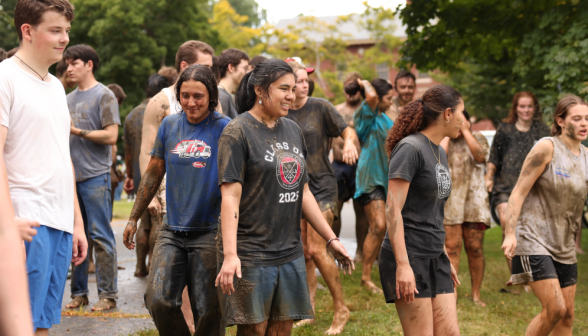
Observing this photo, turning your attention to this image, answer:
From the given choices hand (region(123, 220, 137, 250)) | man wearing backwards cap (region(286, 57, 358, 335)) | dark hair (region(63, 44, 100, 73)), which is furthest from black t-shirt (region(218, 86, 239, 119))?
hand (region(123, 220, 137, 250))

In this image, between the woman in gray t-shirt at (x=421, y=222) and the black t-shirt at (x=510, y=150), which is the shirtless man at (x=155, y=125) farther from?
the black t-shirt at (x=510, y=150)

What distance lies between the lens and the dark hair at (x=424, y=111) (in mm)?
3924

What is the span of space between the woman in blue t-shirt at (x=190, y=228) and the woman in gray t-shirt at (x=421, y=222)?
1.15 m

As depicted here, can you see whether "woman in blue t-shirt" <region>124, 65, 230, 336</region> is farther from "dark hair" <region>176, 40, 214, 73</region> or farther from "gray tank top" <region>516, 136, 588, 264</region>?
"gray tank top" <region>516, 136, 588, 264</region>

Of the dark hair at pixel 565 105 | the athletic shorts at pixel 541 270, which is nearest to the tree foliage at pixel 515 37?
the dark hair at pixel 565 105

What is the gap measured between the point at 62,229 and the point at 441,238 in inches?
89.7

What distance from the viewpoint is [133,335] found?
4.91 metres

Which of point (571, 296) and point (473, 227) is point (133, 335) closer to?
point (571, 296)

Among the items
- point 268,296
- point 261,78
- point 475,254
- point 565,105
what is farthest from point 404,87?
point 268,296

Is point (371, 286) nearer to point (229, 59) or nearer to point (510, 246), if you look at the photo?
point (510, 246)

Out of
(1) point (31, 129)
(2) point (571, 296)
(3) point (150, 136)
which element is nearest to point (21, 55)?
(1) point (31, 129)

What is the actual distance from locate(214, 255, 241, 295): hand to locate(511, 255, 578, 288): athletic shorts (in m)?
2.44

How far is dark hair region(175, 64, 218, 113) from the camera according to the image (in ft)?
13.4

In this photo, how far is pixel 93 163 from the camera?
580 centimetres
